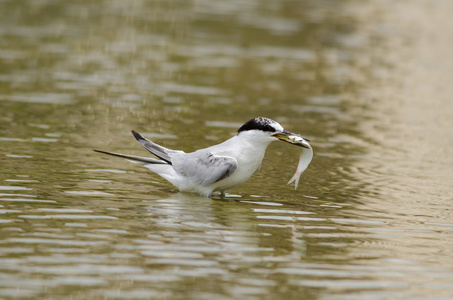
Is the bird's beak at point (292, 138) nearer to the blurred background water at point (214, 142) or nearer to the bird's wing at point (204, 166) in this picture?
the bird's wing at point (204, 166)

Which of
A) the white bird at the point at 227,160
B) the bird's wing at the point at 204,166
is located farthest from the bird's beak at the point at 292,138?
the bird's wing at the point at 204,166

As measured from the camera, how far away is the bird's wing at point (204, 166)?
9.12 metres

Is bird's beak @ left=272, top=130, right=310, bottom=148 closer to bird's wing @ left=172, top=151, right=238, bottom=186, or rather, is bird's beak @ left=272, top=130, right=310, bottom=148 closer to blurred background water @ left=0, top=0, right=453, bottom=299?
bird's wing @ left=172, top=151, right=238, bottom=186

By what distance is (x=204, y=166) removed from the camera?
9.27 meters

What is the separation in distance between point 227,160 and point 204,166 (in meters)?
0.27

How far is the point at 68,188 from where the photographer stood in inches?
364

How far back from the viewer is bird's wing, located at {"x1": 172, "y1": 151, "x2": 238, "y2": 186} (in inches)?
359

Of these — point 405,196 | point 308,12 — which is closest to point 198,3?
point 308,12

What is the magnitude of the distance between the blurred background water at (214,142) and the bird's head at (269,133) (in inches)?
27.4

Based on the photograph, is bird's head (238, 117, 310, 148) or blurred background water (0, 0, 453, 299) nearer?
blurred background water (0, 0, 453, 299)

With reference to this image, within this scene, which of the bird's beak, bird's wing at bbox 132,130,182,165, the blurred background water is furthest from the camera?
bird's wing at bbox 132,130,182,165

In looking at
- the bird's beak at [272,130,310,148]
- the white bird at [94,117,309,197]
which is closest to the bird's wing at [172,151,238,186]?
the white bird at [94,117,309,197]

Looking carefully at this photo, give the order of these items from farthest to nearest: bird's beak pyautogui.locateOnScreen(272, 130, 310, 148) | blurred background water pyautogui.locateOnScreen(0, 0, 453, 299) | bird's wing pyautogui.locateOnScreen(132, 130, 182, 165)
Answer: bird's wing pyautogui.locateOnScreen(132, 130, 182, 165) < bird's beak pyautogui.locateOnScreen(272, 130, 310, 148) < blurred background water pyautogui.locateOnScreen(0, 0, 453, 299)

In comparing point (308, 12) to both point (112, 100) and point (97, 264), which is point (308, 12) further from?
point (97, 264)
